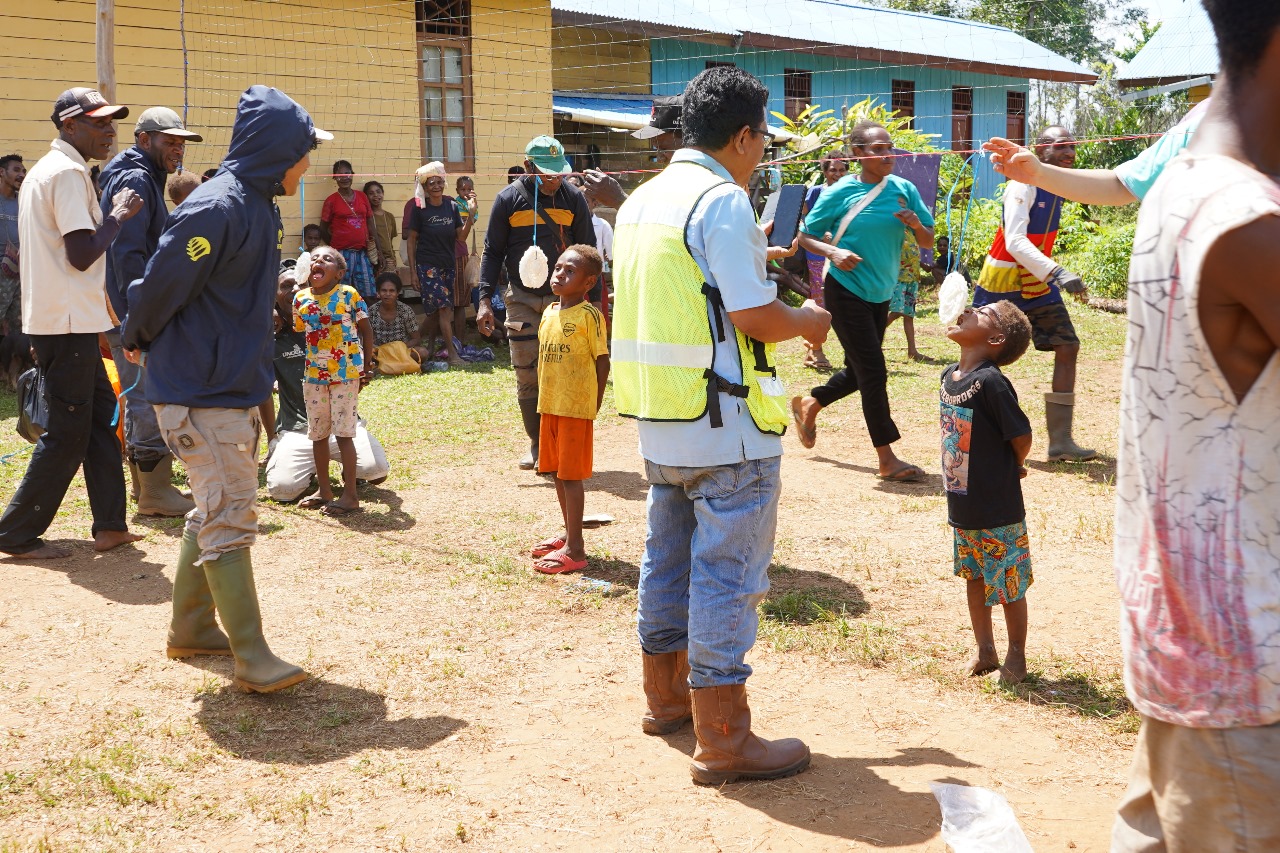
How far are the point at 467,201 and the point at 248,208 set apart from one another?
10.1 metres

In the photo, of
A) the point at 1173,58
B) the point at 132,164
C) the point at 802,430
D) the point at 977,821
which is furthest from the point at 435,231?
the point at 1173,58

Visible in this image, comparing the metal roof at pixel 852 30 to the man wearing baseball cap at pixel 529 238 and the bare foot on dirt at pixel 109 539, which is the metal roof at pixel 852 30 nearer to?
the man wearing baseball cap at pixel 529 238

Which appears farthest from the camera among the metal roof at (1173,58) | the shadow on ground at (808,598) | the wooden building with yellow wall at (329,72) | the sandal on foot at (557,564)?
the metal roof at (1173,58)

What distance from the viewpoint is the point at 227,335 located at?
4.20 m

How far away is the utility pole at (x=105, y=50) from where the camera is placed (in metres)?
7.83

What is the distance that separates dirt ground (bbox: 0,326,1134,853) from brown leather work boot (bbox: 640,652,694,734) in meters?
0.07

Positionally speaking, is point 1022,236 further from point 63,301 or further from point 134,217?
point 63,301

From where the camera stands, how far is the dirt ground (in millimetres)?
3406

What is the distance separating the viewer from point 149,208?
20.1 ft

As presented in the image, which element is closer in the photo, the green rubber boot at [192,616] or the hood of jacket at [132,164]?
the green rubber boot at [192,616]

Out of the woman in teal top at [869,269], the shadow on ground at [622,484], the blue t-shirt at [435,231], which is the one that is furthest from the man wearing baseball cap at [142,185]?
the blue t-shirt at [435,231]

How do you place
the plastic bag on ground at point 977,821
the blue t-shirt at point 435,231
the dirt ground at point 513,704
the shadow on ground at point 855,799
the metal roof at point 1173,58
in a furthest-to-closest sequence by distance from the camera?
the metal roof at point 1173,58 → the blue t-shirt at point 435,231 → the dirt ground at point 513,704 → the shadow on ground at point 855,799 → the plastic bag on ground at point 977,821

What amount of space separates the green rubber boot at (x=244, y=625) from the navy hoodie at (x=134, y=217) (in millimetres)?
2403

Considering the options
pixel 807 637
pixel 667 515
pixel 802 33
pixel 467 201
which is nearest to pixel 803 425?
pixel 807 637
